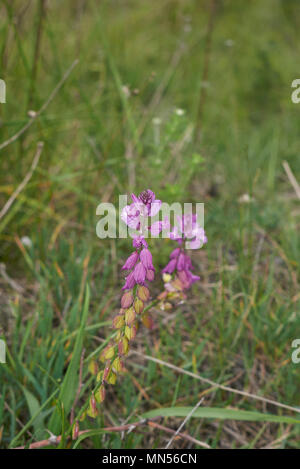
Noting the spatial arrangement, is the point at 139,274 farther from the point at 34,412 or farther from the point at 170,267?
the point at 34,412

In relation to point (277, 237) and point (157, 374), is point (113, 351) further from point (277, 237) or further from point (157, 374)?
point (277, 237)

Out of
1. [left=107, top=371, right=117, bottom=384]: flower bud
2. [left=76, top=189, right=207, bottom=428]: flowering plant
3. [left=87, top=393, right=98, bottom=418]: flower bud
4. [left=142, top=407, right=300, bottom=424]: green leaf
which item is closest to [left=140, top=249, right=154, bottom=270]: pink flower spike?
[left=76, top=189, right=207, bottom=428]: flowering plant

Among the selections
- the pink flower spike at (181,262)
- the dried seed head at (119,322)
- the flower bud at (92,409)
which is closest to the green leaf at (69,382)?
the flower bud at (92,409)

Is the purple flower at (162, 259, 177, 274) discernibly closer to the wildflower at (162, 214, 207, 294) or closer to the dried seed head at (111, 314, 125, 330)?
the wildflower at (162, 214, 207, 294)

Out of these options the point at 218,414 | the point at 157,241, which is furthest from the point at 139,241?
the point at 157,241

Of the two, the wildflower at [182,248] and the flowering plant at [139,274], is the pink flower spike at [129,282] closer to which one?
the flowering plant at [139,274]
